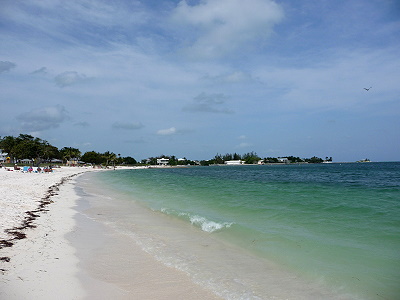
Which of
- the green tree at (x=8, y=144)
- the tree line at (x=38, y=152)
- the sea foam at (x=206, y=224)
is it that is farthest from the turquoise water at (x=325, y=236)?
the green tree at (x=8, y=144)

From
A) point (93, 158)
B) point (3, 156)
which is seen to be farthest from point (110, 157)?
point (3, 156)

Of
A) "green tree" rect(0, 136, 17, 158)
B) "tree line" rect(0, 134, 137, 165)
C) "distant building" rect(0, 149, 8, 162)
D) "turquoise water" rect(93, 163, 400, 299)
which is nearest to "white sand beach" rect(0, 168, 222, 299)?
"turquoise water" rect(93, 163, 400, 299)

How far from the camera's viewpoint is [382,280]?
6234 mm

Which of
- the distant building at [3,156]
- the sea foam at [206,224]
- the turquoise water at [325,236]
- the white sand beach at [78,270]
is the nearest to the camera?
the white sand beach at [78,270]

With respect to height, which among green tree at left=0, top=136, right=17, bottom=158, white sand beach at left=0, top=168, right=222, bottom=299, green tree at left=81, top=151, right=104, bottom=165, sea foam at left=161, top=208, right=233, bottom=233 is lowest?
sea foam at left=161, top=208, right=233, bottom=233

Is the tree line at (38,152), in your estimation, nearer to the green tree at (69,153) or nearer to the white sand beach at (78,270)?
the green tree at (69,153)

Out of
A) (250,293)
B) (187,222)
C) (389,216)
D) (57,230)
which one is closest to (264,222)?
(187,222)

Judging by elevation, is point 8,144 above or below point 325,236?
above

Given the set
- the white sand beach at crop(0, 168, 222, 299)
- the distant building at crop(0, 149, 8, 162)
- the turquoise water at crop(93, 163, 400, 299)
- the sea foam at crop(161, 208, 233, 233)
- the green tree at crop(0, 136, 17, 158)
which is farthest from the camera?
the distant building at crop(0, 149, 8, 162)

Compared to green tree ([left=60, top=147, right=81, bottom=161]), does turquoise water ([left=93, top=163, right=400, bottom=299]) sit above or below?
below

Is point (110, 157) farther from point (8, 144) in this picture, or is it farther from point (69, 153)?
point (8, 144)

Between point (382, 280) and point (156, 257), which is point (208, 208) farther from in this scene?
point (382, 280)

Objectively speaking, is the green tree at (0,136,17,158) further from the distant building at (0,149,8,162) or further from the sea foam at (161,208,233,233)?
the sea foam at (161,208,233,233)

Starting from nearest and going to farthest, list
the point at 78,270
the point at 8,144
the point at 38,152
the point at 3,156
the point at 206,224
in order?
the point at 78,270
the point at 206,224
the point at 38,152
the point at 8,144
the point at 3,156
